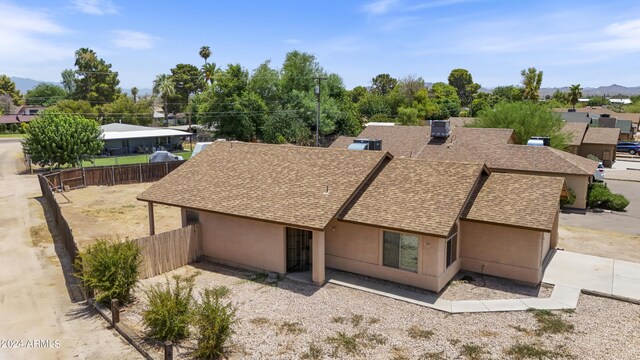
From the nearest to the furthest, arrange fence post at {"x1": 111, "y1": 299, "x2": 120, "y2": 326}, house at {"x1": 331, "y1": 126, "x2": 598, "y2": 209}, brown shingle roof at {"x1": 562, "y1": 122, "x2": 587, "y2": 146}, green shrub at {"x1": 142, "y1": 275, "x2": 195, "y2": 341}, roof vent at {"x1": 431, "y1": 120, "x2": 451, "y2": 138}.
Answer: green shrub at {"x1": 142, "y1": 275, "x2": 195, "y2": 341} → fence post at {"x1": 111, "y1": 299, "x2": 120, "y2": 326} → house at {"x1": 331, "y1": 126, "x2": 598, "y2": 209} → roof vent at {"x1": 431, "y1": 120, "x2": 451, "y2": 138} → brown shingle roof at {"x1": 562, "y1": 122, "x2": 587, "y2": 146}

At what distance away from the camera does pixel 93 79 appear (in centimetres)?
8706

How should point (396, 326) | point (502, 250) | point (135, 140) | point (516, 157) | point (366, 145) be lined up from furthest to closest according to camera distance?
point (135, 140) < point (516, 157) < point (366, 145) < point (502, 250) < point (396, 326)

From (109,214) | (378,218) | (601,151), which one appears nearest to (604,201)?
(378,218)

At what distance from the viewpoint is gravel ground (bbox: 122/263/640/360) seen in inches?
484

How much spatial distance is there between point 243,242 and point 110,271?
17.5ft

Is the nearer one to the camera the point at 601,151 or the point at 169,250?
the point at 169,250

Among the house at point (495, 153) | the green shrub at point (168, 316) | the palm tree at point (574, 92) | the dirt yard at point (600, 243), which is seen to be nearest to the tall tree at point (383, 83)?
the palm tree at point (574, 92)

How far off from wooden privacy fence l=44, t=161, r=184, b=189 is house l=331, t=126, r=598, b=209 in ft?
52.3

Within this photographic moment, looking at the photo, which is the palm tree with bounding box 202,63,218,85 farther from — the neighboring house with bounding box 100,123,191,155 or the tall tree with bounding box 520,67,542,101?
the tall tree with bounding box 520,67,542,101

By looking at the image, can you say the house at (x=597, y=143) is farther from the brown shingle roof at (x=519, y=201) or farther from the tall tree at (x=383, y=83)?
the tall tree at (x=383, y=83)

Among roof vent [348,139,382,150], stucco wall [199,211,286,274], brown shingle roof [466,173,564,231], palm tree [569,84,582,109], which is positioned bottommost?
stucco wall [199,211,286,274]

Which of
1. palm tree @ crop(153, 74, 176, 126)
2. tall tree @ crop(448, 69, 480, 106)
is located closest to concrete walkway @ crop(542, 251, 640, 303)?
palm tree @ crop(153, 74, 176, 126)

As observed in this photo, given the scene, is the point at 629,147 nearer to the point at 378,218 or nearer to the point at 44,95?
the point at 378,218

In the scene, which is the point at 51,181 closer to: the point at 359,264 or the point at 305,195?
the point at 305,195
